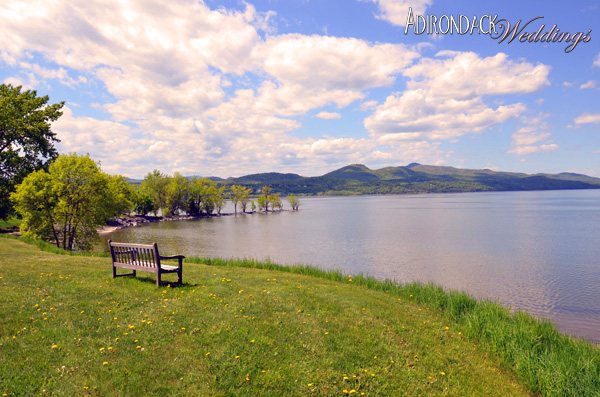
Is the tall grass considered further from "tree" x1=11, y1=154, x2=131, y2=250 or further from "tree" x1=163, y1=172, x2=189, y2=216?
"tree" x1=163, y1=172, x2=189, y2=216

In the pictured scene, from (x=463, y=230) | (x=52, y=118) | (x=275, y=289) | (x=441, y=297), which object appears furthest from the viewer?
(x=463, y=230)

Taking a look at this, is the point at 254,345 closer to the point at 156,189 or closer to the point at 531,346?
the point at 531,346

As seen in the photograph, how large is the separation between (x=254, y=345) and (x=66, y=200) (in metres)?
33.2

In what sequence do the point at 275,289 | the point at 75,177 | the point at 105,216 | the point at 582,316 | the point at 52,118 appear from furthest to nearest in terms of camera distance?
the point at 52,118 → the point at 105,216 → the point at 75,177 → the point at 582,316 → the point at 275,289

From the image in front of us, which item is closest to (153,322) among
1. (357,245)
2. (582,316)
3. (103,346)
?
(103,346)

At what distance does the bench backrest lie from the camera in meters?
12.8

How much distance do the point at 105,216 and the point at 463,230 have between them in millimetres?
63399

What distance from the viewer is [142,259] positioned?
43.6ft

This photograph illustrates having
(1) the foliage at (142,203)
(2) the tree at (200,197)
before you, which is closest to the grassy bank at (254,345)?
(1) the foliage at (142,203)

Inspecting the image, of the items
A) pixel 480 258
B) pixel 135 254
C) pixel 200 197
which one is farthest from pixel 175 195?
pixel 135 254

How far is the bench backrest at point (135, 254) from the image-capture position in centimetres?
1281

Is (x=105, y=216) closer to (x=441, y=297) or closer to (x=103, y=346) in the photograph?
(x=103, y=346)

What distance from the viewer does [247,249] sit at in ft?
149

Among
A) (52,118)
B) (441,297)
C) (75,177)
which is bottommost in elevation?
(441,297)
